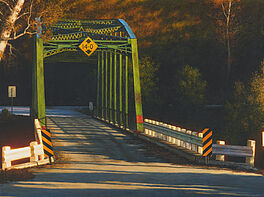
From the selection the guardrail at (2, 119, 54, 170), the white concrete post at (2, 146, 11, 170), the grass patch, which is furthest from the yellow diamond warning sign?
the grass patch

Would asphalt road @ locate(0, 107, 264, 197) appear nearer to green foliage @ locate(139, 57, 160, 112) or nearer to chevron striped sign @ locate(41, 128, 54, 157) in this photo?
chevron striped sign @ locate(41, 128, 54, 157)

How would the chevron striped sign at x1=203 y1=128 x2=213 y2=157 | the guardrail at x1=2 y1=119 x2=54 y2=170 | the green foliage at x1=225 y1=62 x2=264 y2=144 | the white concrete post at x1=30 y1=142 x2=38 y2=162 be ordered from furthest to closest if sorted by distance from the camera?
the green foliage at x1=225 y1=62 x2=264 y2=144
the chevron striped sign at x1=203 y1=128 x2=213 y2=157
the white concrete post at x1=30 y1=142 x2=38 y2=162
the guardrail at x1=2 y1=119 x2=54 y2=170

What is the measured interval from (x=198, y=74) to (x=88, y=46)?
120ft

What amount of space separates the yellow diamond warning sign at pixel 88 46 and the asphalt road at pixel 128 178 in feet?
34.8

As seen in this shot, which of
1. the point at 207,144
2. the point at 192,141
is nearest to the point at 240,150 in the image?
the point at 207,144

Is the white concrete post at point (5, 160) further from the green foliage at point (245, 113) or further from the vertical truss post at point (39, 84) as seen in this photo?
the green foliage at point (245, 113)

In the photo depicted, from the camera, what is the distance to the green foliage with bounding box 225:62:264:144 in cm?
5456

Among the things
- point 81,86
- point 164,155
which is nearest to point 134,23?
point 81,86

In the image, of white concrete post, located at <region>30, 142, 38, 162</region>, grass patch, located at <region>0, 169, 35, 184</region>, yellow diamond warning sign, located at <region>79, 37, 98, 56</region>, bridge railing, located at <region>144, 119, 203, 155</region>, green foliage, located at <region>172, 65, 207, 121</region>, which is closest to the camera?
grass patch, located at <region>0, 169, 35, 184</region>

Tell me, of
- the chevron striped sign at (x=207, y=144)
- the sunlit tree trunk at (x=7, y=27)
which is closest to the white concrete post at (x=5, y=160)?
the chevron striped sign at (x=207, y=144)

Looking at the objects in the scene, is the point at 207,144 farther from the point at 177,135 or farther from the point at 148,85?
the point at 148,85

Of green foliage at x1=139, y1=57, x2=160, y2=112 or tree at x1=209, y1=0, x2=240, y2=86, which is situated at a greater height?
tree at x1=209, y1=0, x2=240, y2=86

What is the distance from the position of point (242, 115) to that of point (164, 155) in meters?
40.1

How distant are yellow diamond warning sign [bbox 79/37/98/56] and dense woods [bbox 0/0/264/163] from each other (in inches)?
585
